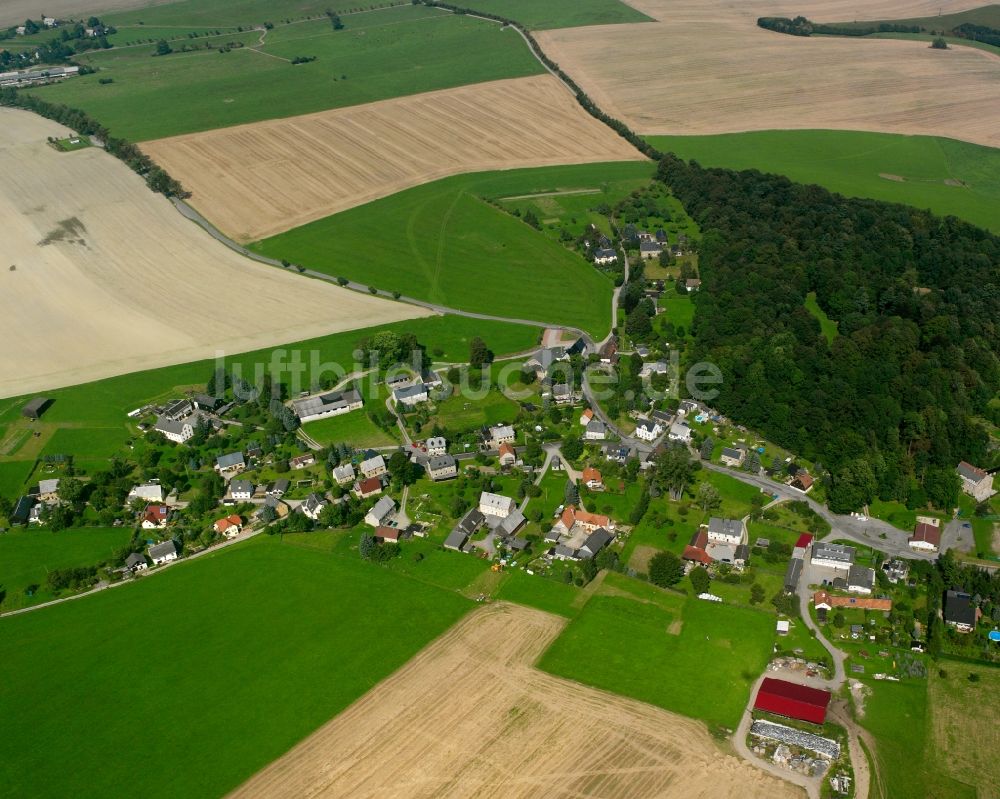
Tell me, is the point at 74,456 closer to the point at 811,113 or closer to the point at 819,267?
the point at 819,267

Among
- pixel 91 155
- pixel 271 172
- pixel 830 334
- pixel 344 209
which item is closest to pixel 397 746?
pixel 830 334

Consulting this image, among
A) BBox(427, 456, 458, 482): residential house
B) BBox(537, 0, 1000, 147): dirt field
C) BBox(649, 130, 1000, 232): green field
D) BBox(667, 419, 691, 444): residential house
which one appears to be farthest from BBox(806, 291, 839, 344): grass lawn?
BBox(537, 0, 1000, 147): dirt field

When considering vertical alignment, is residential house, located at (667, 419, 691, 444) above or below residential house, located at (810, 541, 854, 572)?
above

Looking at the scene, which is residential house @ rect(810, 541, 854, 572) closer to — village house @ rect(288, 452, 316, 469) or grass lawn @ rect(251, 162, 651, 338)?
grass lawn @ rect(251, 162, 651, 338)

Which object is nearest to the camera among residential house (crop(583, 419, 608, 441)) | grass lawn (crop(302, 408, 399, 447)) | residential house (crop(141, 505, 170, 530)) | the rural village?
the rural village

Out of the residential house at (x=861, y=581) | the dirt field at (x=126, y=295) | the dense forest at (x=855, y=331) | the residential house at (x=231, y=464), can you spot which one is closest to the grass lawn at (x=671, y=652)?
the residential house at (x=861, y=581)
